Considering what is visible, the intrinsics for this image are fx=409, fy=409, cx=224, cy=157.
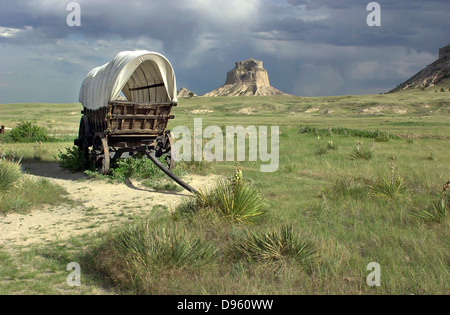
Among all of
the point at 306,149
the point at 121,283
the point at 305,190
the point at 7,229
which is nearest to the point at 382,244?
the point at 121,283

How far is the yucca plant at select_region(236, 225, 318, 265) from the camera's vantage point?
5.15 meters

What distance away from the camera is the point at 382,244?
598cm

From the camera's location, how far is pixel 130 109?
11.3 meters

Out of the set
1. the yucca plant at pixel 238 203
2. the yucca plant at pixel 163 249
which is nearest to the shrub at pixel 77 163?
the yucca plant at pixel 238 203

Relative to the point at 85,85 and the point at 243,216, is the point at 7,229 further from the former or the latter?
the point at 85,85

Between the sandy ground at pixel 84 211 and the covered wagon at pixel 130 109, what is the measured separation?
87cm

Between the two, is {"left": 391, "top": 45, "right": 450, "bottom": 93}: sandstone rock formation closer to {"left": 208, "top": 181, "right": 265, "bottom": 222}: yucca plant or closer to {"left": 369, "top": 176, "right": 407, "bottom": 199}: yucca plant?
{"left": 369, "top": 176, "right": 407, "bottom": 199}: yucca plant

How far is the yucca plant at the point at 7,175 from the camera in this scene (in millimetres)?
9109

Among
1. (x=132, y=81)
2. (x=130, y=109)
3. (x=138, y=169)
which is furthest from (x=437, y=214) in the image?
(x=132, y=81)
